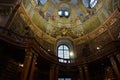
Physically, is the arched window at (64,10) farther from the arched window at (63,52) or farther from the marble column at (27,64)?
the marble column at (27,64)

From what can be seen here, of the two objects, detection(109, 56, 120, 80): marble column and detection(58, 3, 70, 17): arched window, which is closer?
detection(109, 56, 120, 80): marble column

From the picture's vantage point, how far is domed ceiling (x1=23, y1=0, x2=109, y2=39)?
19.2 m

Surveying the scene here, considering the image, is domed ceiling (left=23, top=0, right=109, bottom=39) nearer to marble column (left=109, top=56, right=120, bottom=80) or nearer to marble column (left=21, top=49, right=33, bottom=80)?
marble column (left=109, top=56, right=120, bottom=80)

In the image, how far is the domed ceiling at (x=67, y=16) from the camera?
19156mm

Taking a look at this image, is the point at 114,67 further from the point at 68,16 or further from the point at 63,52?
the point at 68,16

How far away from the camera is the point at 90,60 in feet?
50.1

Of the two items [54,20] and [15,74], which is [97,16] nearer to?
[54,20]

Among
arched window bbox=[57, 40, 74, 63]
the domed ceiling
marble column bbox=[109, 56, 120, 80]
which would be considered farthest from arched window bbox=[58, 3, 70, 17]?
marble column bbox=[109, 56, 120, 80]

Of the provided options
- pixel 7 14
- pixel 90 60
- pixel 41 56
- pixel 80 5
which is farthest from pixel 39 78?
pixel 80 5

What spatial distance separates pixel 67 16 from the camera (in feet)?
74.3

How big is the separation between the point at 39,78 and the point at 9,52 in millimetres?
3519

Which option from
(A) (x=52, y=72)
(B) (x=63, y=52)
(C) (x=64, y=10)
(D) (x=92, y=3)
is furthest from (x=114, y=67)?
(C) (x=64, y=10)

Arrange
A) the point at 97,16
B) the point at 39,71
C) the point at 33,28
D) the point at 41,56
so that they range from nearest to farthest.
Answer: the point at 41,56, the point at 39,71, the point at 33,28, the point at 97,16

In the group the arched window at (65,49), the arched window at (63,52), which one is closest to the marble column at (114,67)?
the arched window at (65,49)
